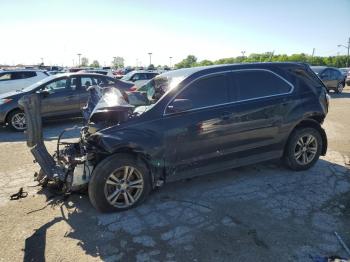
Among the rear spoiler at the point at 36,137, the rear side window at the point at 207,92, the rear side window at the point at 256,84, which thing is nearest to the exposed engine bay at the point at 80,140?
the rear spoiler at the point at 36,137

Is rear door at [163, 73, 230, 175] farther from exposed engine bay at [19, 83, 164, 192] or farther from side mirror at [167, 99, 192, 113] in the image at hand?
exposed engine bay at [19, 83, 164, 192]

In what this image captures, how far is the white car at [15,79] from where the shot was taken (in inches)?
574

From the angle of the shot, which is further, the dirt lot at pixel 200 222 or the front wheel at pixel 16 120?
the front wheel at pixel 16 120

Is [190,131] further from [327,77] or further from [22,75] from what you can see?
[327,77]

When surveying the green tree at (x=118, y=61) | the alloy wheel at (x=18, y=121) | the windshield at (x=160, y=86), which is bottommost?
the alloy wheel at (x=18, y=121)

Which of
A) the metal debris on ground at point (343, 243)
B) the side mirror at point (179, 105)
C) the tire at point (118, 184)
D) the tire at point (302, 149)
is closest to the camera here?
the metal debris on ground at point (343, 243)

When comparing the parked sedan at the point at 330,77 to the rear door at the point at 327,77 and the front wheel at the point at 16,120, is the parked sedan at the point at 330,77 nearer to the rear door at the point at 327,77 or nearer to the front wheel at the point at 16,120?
the rear door at the point at 327,77

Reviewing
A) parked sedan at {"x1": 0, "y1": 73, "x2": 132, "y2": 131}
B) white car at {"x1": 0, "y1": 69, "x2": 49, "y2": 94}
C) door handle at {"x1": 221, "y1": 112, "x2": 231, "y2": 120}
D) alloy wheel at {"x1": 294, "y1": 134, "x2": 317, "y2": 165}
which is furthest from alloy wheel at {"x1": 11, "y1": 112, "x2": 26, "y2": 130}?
alloy wheel at {"x1": 294, "y1": 134, "x2": 317, "y2": 165}

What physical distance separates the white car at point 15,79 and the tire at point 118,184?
12460mm

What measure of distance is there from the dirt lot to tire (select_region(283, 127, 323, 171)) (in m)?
0.15

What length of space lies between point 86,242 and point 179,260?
3.61 ft

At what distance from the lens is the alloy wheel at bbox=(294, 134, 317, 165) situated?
18.1 ft

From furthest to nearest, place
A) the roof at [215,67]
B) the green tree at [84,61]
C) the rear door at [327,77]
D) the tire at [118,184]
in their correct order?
the green tree at [84,61] → the rear door at [327,77] → the roof at [215,67] → the tire at [118,184]

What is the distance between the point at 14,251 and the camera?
347 centimetres
